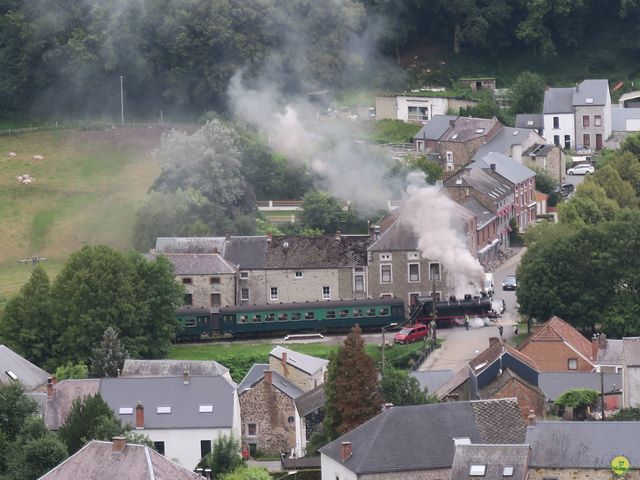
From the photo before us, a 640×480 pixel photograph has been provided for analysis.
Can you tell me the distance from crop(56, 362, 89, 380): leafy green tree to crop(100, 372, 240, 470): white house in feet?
20.9

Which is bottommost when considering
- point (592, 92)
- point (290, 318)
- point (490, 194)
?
point (290, 318)

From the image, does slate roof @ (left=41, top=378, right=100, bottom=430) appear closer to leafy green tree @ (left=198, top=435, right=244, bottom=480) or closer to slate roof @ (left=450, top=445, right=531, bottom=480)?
leafy green tree @ (left=198, top=435, right=244, bottom=480)

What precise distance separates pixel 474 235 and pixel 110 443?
37.3m

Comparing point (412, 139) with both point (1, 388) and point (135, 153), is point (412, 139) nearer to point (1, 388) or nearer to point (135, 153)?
point (135, 153)

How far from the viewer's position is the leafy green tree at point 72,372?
92.1 meters

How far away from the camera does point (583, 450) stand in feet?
236

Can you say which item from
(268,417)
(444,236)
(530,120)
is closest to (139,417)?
(268,417)

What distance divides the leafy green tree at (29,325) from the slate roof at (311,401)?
1232 cm

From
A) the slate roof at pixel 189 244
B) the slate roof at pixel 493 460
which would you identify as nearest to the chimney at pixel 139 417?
the slate roof at pixel 493 460

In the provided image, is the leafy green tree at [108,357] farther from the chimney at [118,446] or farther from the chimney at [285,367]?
the chimney at [118,446]

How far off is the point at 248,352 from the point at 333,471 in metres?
24.0

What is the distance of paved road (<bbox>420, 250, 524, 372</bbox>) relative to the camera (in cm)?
9562

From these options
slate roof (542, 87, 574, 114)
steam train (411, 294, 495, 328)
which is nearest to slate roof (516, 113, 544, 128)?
slate roof (542, 87, 574, 114)

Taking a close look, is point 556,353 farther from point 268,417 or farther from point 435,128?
point 435,128
